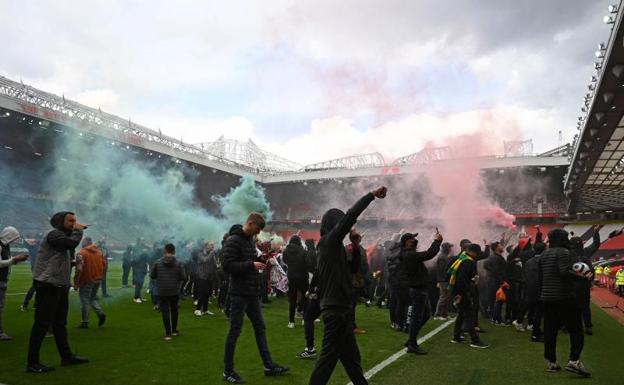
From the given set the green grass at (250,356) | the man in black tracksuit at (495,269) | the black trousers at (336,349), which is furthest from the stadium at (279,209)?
the black trousers at (336,349)

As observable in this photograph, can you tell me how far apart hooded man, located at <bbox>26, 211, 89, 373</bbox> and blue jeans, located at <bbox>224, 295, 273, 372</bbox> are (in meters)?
2.03

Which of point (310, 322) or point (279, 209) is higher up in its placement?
point (279, 209)

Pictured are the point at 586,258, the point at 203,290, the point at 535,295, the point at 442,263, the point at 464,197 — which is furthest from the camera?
the point at 464,197

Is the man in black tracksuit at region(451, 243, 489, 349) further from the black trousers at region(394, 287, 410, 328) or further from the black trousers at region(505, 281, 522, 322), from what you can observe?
the black trousers at region(505, 281, 522, 322)

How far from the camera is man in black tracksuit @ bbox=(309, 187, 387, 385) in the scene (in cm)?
360

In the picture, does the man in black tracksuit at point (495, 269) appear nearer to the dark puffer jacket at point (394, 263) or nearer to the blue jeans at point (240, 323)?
the dark puffer jacket at point (394, 263)

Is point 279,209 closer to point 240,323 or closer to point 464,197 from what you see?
point 464,197

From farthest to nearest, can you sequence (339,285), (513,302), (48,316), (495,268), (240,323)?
(513,302)
(495,268)
(48,316)
(240,323)
(339,285)

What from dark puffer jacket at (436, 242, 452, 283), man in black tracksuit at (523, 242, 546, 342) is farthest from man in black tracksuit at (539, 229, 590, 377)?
dark puffer jacket at (436, 242, 452, 283)

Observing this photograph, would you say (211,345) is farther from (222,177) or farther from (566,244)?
(222,177)

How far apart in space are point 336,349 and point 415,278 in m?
3.65

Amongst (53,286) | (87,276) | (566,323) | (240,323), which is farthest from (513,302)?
(53,286)

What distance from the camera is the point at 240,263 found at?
498 centimetres

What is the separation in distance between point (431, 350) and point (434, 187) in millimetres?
28684
